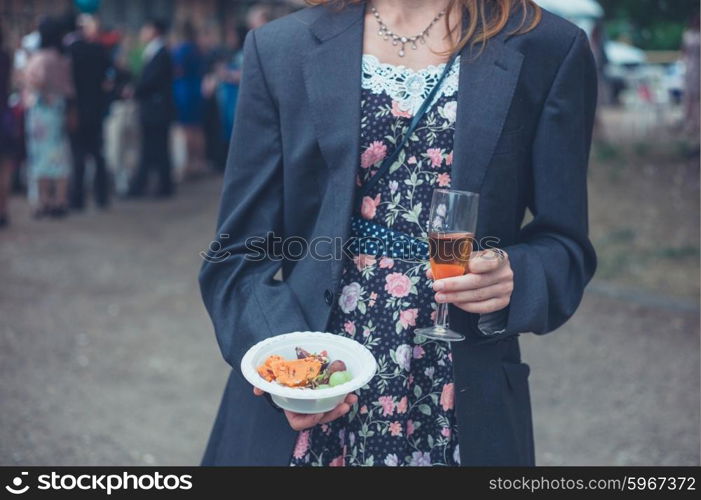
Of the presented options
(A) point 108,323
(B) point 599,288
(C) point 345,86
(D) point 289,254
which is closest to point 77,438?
(A) point 108,323

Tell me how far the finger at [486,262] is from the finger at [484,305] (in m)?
0.06

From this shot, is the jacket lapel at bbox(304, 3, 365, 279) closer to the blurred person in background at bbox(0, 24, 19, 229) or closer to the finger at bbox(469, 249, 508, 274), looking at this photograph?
the finger at bbox(469, 249, 508, 274)

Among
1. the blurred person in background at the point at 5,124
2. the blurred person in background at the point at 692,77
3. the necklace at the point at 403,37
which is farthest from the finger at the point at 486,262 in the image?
the blurred person in background at the point at 5,124

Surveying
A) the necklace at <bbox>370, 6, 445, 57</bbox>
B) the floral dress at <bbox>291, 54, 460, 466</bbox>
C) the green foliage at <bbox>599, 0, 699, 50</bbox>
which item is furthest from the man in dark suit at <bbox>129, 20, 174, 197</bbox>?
the floral dress at <bbox>291, 54, 460, 466</bbox>

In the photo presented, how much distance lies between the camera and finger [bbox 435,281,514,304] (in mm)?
1641

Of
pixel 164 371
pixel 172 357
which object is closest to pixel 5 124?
pixel 172 357

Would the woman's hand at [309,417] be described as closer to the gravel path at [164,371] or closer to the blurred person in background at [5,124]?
the gravel path at [164,371]

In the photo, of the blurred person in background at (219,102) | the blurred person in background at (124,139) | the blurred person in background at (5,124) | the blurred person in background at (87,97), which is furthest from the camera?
the blurred person in background at (219,102)

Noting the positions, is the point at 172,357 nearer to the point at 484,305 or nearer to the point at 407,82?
the point at 407,82

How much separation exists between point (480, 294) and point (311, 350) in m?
0.37

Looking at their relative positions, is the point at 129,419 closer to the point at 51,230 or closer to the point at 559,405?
the point at 559,405

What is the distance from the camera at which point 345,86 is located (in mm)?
1864

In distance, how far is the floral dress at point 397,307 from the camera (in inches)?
73.1

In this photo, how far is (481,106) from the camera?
5.96 feet
